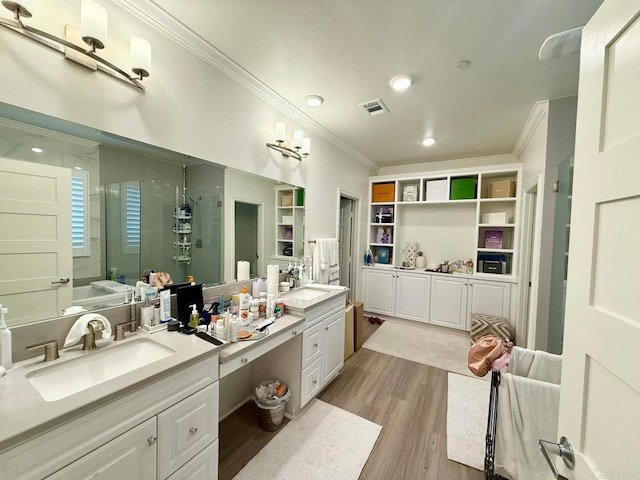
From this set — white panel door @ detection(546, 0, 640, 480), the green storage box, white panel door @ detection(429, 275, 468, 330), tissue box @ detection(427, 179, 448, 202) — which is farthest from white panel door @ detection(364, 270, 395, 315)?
white panel door @ detection(546, 0, 640, 480)

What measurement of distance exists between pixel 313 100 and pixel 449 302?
10.7ft

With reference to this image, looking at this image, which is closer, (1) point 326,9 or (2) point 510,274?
(1) point 326,9

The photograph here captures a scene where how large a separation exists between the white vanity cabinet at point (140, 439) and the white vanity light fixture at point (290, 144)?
1.79 metres

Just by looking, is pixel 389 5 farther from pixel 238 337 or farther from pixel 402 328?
pixel 402 328

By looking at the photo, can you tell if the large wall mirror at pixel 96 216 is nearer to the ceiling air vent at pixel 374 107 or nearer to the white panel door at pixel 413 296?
the ceiling air vent at pixel 374 107

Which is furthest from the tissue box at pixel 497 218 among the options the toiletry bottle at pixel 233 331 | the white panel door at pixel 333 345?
the toiletry bottle at pixel 233 331

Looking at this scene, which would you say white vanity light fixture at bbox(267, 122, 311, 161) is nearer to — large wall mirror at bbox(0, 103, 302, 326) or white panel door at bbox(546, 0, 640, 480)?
large wall mirror at bbox(0, 103, 302, 326)

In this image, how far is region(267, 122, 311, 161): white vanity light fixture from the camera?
2236 mm

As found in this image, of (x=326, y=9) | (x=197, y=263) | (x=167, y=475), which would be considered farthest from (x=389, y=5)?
(x=167, y=475)

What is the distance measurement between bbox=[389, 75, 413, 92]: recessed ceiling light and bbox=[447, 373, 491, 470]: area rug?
273 centimetres

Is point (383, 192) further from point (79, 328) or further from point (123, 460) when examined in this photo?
point (123, 460)

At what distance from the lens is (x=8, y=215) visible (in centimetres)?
109

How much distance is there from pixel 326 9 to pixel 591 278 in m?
1.70

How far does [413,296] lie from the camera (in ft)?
13.1
